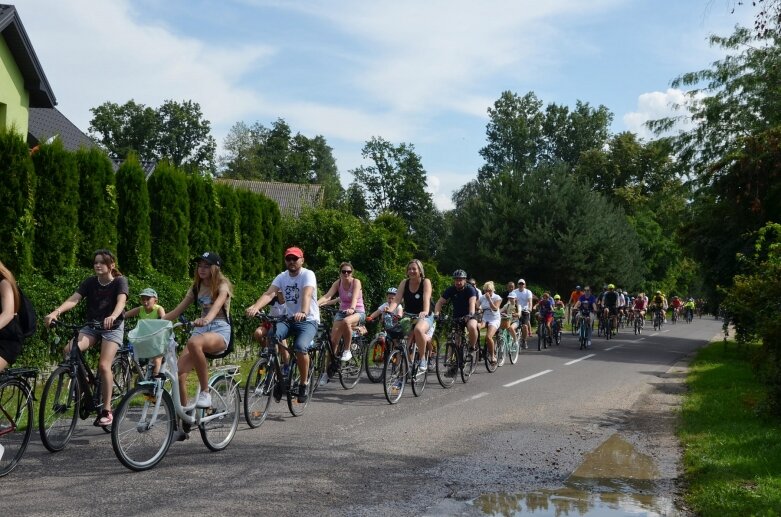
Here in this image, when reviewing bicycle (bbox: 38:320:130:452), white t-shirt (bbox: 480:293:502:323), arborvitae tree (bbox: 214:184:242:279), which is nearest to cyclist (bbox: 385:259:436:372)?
white t-shirt (bbox: 480:293:502:323)

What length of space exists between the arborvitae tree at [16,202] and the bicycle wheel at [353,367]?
17.8 ft

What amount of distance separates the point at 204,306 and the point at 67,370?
131 cm

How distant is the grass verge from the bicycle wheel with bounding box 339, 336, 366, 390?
15.5 ft

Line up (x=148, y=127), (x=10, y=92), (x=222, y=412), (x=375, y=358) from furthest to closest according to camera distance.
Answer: (x=148, y=127), (x=10, y=92), (x=375, y=358), (x=222, y=412)

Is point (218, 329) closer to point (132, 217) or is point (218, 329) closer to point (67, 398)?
point (67, 398)

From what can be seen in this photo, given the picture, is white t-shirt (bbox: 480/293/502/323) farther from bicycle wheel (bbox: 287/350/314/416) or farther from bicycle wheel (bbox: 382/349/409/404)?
bicycle wheel (bbox: 287/350/314/416)

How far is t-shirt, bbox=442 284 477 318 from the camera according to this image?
1413cm

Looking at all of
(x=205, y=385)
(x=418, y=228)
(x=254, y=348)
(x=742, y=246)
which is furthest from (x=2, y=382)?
(x=418, y=228)

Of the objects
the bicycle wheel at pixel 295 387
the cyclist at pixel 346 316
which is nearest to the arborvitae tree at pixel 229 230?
the cyclist at pixel 346 316

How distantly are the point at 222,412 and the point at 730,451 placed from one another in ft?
16.1

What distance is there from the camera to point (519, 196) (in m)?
45.2

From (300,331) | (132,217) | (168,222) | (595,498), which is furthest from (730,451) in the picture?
(168,222)

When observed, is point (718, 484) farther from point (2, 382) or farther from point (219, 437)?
point (2, 382)

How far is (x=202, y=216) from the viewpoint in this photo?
783 inches
